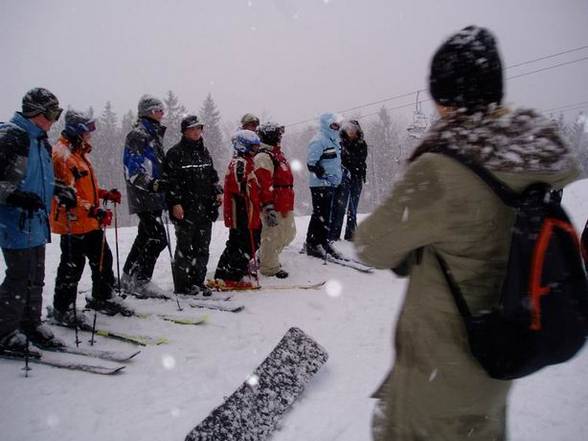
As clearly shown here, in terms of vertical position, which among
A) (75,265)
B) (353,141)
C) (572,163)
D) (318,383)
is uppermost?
(353,141)

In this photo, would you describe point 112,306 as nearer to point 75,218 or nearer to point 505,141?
point 75,218

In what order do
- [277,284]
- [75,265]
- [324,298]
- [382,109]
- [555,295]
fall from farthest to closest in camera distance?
[382,109] → [277,284] → [324,298] → [75,265] → [555,295]

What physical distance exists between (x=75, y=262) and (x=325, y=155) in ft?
15.2

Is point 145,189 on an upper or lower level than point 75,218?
upper

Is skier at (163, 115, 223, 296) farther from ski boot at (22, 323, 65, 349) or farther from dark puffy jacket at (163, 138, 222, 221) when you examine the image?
ski boot at (22, 323, 65, 349)

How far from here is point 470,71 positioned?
148cm

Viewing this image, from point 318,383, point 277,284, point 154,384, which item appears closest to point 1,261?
point 277,284

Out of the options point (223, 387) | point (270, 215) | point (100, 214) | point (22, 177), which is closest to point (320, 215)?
point (270, 215)

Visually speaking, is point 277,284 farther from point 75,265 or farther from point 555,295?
point 555,295

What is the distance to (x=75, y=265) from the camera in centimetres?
467

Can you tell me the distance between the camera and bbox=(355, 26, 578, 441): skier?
1373 millimetres

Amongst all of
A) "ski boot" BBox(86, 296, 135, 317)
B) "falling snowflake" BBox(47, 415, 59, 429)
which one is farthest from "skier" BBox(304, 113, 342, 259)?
"falling snowflake" BBox(47, 415, 59, 429)

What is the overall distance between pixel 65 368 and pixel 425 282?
3.53m

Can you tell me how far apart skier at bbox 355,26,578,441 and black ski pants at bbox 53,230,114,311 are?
400 centimetres
